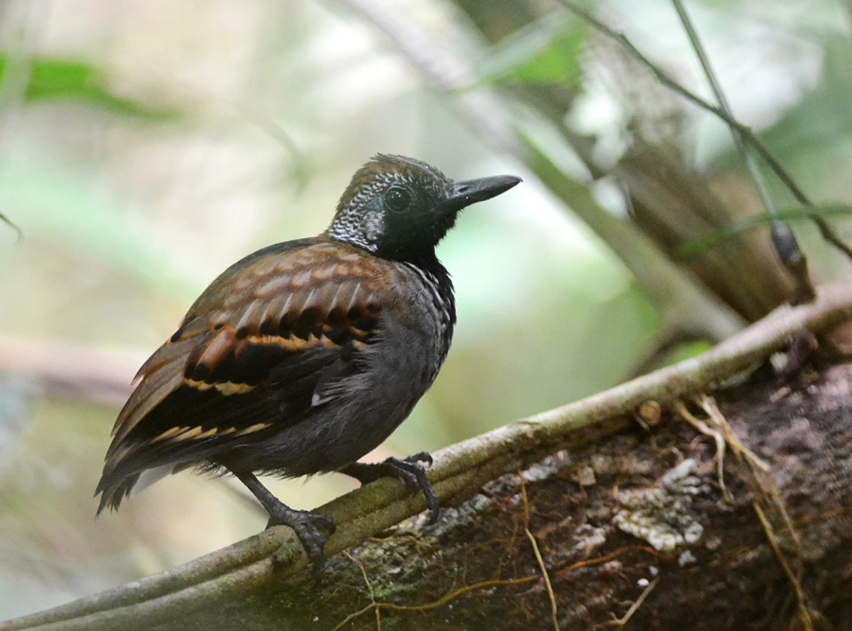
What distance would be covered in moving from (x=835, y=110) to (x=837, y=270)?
0.69 m

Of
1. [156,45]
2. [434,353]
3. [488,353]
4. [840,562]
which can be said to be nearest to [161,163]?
[156,45]

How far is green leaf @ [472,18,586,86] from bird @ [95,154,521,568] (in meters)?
0.58

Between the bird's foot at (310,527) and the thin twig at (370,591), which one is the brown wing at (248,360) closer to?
the bird's foot at (310,527)

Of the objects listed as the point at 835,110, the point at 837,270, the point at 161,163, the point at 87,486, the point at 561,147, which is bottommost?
the point at 87,486

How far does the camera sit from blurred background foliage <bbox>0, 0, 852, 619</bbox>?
9.26 ft

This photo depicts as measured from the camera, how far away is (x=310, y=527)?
1825mm

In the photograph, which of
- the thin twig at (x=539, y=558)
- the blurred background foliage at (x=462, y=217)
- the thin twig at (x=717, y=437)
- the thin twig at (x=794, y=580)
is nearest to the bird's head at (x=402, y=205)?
the blurred background foliage at (x=462, y=217)

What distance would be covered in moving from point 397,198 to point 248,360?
23.3 inches

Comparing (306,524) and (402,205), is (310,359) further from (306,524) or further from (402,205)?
(402,205)

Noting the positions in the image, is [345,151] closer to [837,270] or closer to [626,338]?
[626,338]

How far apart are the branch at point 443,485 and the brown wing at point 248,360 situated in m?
0.25

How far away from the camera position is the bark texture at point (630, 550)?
193cm

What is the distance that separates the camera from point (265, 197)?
391 centimetres

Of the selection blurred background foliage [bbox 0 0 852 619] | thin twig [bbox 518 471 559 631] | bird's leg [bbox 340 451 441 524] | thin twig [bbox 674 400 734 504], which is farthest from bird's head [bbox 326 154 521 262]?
thin twig [bbox 674 400 734 504]
